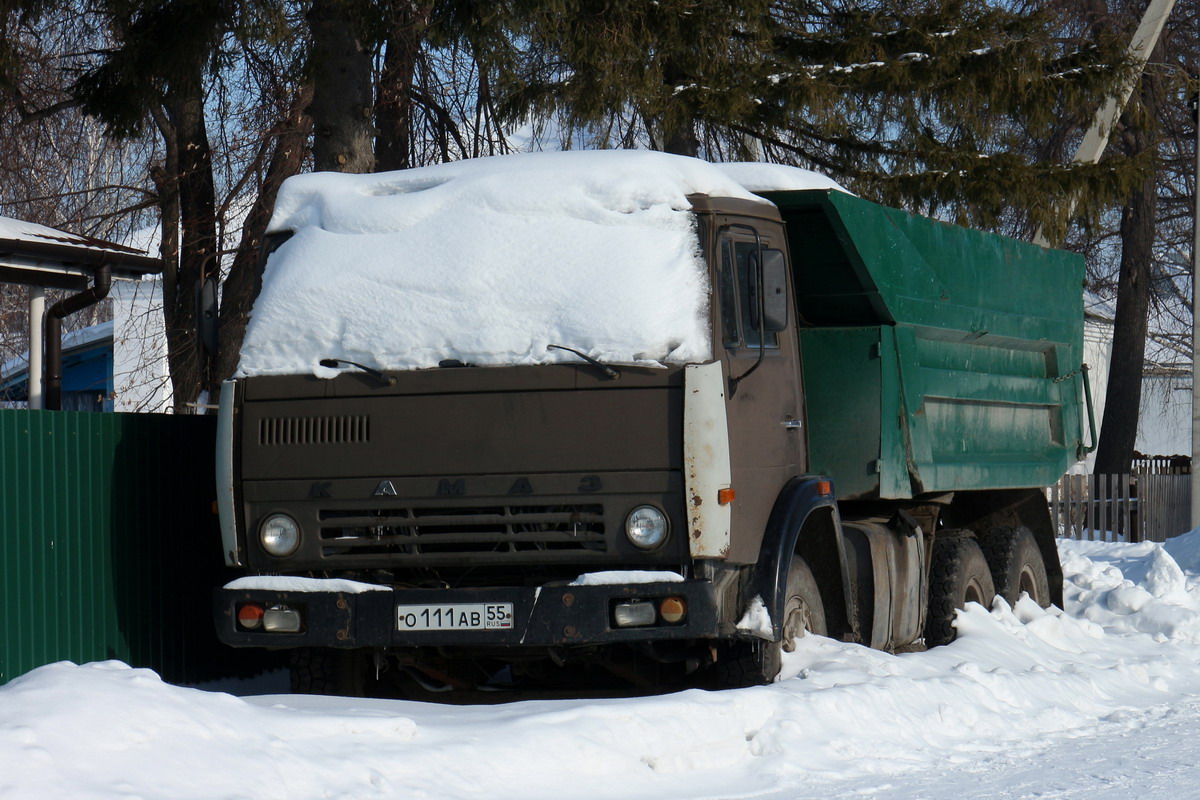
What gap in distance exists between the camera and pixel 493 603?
6613mm

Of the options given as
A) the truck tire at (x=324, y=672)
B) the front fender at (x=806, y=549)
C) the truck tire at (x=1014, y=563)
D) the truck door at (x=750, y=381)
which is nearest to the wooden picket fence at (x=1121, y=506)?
the truck tire at (x=1014, y=563)

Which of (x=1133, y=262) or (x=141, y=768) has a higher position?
(x=1133, y=262)

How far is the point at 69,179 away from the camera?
74.5 feet

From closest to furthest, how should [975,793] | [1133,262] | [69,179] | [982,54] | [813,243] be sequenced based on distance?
[975,793], [813,243], [982,54], [69,179], [1133,262]

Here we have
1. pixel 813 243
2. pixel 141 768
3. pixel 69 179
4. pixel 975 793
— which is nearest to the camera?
pixel 141 768

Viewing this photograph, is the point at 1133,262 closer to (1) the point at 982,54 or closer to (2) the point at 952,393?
(1) the point at 982,54

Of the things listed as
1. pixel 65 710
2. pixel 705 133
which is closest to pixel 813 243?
pixel 65 710

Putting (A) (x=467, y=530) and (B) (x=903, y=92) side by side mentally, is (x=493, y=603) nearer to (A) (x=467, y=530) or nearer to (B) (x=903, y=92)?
(A) (x=467, y=530)

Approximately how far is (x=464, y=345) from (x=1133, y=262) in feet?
78.3

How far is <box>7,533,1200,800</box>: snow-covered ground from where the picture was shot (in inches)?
197

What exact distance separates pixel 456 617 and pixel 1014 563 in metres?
5.12

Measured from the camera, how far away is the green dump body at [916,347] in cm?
820

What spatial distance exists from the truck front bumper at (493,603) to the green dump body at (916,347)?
2.00 m

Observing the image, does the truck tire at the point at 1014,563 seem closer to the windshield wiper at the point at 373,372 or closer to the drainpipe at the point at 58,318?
the windshield wiper at the point at 373,372
